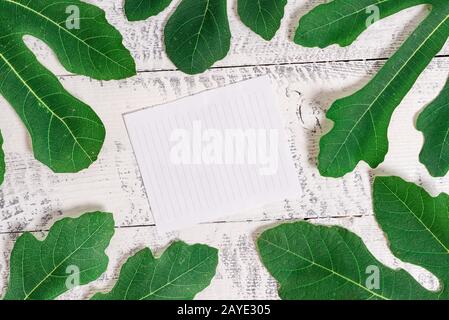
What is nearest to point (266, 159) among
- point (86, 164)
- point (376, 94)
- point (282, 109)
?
point (282, 109)

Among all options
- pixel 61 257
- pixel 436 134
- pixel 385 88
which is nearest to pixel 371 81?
pixel 385 88

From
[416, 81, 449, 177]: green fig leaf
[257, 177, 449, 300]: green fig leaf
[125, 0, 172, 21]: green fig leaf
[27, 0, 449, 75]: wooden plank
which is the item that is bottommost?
[257, 177, 449, 300]: green fig leaf

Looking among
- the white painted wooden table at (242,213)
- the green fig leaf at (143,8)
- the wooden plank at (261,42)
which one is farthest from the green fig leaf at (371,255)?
the green fig leaf at (143,8)

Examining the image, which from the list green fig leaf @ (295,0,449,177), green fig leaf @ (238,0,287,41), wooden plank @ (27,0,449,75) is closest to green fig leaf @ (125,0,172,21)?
wooden plank @ (27,0,449,75)

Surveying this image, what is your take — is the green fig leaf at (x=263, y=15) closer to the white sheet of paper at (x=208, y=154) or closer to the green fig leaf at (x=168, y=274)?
the white sheet of paper at (x=208, y=154)

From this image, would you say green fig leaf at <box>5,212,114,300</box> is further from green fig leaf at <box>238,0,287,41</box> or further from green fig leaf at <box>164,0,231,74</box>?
green fig leaf at <box>238,0,287,41</box>

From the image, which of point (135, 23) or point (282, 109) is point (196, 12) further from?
point (282, 109)

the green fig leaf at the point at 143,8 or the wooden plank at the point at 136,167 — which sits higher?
the green fig leaf at the point at 143,8
